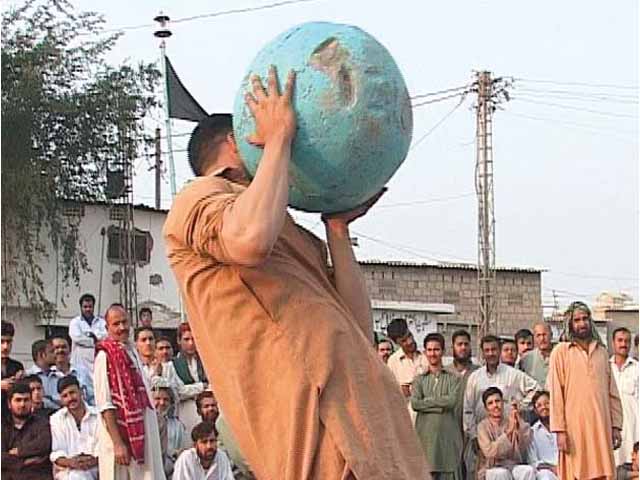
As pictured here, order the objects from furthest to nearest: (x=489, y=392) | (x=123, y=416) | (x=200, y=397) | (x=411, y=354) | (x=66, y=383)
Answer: (x=411, y=354) < (x=489, y=392) < (x=200, y=397) < (x=66, y=383) < (x=123, y=416)

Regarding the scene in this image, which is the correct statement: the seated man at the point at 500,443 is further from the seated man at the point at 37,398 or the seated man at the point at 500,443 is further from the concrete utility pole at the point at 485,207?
the concrete utility pole at the point at 485,207

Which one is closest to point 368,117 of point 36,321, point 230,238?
point 230,238

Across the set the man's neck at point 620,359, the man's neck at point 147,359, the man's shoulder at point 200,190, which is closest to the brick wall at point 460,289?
the man's neck at point 620,359

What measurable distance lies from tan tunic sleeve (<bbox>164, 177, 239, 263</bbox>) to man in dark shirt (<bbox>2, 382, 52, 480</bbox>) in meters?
7.21

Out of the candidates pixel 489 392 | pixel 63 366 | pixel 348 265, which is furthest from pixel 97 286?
pixel 348 265

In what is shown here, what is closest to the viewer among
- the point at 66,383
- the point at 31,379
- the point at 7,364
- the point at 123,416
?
the point at 123,416

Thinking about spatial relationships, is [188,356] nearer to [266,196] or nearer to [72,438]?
[72,438]

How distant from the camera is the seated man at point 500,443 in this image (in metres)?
11.7

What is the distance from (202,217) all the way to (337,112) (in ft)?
1.40

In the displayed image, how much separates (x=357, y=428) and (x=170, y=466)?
8125 millimetres

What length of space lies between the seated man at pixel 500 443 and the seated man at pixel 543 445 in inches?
5.3

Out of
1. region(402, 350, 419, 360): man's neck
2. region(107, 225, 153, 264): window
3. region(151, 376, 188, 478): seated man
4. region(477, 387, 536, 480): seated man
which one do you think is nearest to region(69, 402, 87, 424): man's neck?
region(151, 376, 188, 478): seated man

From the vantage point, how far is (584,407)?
1158 centimetres

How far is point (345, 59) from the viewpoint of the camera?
135 inches
